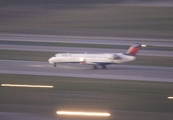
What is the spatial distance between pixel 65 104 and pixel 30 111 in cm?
232

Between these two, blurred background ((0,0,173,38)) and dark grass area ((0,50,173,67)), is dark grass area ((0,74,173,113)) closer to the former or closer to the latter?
dark grass area ((0,50,173,67))

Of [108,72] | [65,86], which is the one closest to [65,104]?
[65,86]

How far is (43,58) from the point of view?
101ft

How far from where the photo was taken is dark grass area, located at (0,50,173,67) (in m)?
29.3

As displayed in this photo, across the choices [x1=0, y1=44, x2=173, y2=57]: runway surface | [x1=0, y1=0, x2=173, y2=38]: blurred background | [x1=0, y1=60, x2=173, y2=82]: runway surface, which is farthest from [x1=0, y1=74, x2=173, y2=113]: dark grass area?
[x1=0, y1=0, x2=173, y2=38]: blurred background

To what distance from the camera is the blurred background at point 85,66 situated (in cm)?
1398

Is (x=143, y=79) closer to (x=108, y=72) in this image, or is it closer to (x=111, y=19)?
(x=108, y=72)

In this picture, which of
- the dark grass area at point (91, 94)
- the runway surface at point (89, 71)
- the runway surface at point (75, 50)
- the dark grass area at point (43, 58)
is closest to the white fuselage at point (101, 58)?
the runway surface at point (89, 71)

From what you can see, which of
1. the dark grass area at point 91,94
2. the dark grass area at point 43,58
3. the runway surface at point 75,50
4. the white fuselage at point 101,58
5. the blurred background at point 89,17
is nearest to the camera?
the dark grass area at point 91,94

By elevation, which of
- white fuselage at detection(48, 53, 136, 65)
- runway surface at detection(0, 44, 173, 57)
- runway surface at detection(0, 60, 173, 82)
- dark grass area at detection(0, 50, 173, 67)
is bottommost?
runway surface at detection(0, 60, 173, 82)

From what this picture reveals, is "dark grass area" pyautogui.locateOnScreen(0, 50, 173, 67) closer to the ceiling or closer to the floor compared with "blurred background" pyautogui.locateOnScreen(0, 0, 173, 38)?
closer to the floor

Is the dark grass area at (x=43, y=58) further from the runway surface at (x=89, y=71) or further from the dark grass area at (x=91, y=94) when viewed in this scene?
the dark grass area at (x=91, y=94)

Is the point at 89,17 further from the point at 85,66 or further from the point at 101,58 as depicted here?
the point at 101,58

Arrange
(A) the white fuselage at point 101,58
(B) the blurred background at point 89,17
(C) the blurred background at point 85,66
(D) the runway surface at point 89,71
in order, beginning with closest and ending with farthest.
Result: 1. (C) the blurred background at point 85,66
2. (D) the runway surface at point 89,71
3. (A) the white fuselage at point 101,58
4. (B) the blurred background at point 89,17
